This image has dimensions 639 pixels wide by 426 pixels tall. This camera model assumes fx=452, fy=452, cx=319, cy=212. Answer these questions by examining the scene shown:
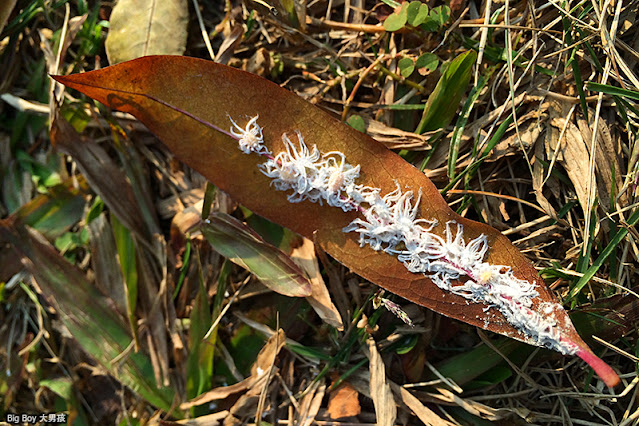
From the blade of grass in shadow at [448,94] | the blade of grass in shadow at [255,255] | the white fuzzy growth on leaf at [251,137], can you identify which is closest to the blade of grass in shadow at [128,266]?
the blade of grass in shadow at [255,255]

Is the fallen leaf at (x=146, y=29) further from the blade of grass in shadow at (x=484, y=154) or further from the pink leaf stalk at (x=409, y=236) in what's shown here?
the blade of grass in shadow at (x=484, y=154)

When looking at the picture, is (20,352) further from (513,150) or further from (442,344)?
(513,150)

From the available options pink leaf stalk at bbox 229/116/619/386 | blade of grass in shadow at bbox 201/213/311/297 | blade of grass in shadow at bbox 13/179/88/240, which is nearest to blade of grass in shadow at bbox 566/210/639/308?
pink leaf stalk at bbox 229/116/619/386

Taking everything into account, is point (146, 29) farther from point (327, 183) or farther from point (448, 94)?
point (448, 94)

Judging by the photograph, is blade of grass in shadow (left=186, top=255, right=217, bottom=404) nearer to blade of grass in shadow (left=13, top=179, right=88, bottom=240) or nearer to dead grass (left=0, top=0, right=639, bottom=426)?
dead grass (left=0, top=0, right=639, bottom=426)

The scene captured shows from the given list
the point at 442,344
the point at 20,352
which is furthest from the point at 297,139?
the point at 20,352
